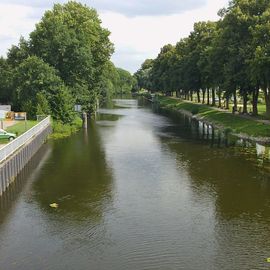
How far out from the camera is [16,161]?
4066 cm

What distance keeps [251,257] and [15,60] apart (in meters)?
83.7

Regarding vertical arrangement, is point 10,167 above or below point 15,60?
below

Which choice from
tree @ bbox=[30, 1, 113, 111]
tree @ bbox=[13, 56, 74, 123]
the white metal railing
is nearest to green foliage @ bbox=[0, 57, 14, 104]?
tree @ bbox=[30, 1, 113, 111]

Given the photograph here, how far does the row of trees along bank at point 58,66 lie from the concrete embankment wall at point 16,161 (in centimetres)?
1917

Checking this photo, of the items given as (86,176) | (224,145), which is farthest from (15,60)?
(86,176)

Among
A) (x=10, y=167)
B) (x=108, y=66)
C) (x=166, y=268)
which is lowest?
(x=166, y=268)

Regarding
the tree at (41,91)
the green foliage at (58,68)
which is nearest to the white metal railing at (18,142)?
the tree at (41,91)

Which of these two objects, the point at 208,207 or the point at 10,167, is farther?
the point at 10,167

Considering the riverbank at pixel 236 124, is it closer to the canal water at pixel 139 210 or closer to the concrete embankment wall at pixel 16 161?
the canal water at pixel 139 210

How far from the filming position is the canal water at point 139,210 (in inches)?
938

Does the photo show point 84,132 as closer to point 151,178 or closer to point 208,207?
point 151,178

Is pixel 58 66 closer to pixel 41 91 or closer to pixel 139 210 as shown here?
pixel 41 91

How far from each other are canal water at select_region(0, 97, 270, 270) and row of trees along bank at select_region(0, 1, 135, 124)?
2330cm

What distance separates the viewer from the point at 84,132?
74.1 metres
